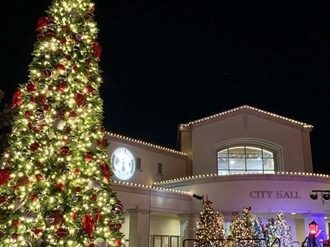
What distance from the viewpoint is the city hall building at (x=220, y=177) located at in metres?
22.4

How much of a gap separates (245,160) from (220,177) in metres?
6.03

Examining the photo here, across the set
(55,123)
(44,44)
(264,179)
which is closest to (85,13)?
(44,44)

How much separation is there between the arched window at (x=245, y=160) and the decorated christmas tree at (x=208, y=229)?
871 cm

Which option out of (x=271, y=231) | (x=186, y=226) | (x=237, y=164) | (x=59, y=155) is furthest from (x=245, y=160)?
(x=59, y=155)

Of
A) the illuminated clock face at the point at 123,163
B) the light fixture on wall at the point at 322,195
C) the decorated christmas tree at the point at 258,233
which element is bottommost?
the decorated christmas tree at the point at 258,233

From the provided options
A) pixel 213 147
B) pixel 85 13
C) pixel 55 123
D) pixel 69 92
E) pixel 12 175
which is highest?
pixel 213 147

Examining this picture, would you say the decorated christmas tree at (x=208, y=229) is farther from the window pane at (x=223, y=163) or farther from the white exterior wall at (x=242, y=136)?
the window pane at (x=223, y=163)

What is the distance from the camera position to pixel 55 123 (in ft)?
26.0

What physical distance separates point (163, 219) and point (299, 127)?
10973 millimetres

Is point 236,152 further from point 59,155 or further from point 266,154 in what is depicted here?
point 59,155

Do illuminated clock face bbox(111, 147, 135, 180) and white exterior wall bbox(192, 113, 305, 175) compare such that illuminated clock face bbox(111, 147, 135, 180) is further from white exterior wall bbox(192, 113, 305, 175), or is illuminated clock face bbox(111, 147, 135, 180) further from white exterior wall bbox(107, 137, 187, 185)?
white exterior wall bbox(192, 113, 305, 175)

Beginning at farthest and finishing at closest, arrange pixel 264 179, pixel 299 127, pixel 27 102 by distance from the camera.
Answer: pixel 299 127 < pixel 264 179 < pixel 27 102

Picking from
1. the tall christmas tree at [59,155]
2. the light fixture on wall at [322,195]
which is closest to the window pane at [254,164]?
the light fixture on wall at [322,195]

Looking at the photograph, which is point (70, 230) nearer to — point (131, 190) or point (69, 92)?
point (69, 92)
